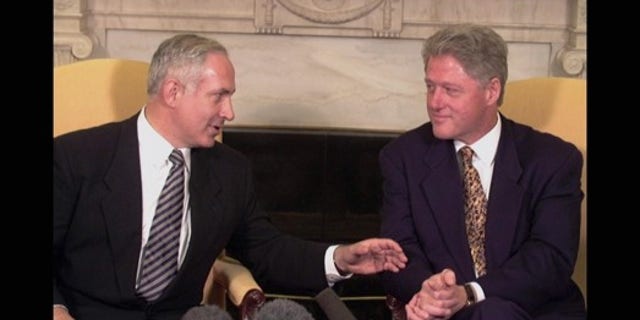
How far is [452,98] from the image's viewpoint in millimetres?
2588

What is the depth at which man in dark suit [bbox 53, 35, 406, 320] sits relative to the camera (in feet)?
7.84

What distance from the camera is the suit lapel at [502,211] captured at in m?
2.55

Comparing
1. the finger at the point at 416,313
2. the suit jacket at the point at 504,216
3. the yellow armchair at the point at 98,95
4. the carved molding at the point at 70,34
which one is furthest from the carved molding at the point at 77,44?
the finger at the point at 416,313

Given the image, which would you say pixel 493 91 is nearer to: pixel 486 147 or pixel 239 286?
pixel 486 147

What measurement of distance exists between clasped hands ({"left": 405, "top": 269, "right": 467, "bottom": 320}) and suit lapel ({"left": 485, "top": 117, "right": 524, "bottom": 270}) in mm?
271

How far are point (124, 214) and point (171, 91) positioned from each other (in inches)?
12.8

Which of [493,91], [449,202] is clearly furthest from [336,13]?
[449,202]

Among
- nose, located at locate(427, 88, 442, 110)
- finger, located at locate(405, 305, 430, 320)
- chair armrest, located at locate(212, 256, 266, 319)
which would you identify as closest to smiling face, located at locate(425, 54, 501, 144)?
nose, located at locate(427, 88, 442, 110)

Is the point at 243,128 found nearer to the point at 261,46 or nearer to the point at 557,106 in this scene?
the point at 261,46

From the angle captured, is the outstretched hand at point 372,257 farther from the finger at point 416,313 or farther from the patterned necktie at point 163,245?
the patterned necktie at point 163,245

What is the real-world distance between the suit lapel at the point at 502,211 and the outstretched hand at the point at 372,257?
0.26 m

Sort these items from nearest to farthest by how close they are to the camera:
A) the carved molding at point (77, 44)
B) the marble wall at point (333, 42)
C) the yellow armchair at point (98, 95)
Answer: the yellow armchair at point (98, 95) → the carved molding at point (77, 44) → the marble wall at point (333, 42)

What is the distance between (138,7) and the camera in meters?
4.00

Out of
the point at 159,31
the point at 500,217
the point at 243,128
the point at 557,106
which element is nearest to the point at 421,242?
the point at 500,217
